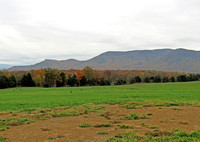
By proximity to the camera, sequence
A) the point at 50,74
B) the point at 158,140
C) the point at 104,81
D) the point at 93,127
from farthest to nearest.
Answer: the point at 104,81
the point at 50,74
the point at 93,127
the point at 158,140

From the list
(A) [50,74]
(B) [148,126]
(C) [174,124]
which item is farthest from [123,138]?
(A) [50,74]

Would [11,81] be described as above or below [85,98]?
above

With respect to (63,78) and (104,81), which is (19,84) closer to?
(63,78)

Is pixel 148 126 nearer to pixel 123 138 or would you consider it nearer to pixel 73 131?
pixel 123 138

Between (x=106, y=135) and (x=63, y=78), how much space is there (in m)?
102

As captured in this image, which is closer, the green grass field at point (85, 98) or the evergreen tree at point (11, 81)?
the green grass field at point (85, 98)

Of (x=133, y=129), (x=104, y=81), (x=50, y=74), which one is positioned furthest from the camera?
(x=104, y=81)

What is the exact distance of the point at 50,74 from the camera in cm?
10419

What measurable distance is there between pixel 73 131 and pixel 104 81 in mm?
105916

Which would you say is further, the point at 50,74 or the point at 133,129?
the point at 50,74

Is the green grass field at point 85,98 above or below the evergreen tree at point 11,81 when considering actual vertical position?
below

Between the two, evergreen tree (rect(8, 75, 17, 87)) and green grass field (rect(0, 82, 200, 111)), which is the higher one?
evergreen tree (rect(8, 75, 17, 87))

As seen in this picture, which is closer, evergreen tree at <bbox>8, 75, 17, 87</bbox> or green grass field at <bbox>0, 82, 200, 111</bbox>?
green grass field at <bbox>0, 82, 200, 111</bbox>

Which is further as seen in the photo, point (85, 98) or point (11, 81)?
point (11, 81)
